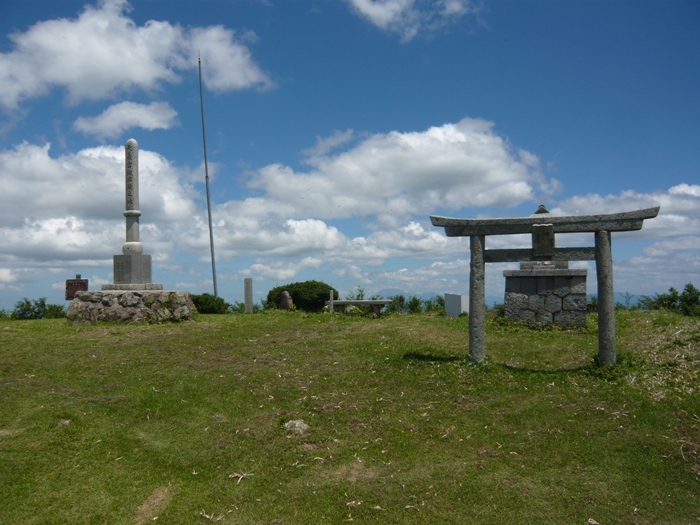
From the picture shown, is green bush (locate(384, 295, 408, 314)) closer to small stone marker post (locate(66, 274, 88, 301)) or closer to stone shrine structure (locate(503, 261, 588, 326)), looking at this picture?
stone shrine structure (locate(503, 261, 588, 326))

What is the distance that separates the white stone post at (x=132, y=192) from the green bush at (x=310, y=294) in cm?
607

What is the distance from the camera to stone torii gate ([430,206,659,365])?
26.7 feet

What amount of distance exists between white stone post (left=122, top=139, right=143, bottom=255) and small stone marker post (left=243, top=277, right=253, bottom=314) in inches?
168

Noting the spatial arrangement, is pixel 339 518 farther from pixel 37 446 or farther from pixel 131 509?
pixel 37 446

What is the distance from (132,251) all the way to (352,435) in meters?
12.5

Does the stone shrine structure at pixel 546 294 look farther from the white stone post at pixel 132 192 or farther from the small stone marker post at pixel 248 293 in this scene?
the white stone post at pixel 132 192

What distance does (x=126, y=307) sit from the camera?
553 inches

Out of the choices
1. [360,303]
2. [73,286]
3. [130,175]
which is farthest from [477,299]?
[73,286]

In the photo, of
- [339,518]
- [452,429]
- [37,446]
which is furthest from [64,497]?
[452,429]

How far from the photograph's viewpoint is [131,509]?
4.83 metres

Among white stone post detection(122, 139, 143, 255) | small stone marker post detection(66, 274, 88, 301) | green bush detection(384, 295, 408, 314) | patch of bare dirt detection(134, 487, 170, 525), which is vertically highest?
white stone post detection(122, 139, 143, 255)

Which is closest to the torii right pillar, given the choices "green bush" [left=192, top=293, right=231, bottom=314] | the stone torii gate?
the stone torii gate

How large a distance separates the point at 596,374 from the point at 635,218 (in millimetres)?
2814

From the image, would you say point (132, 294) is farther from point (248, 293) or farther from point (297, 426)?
→ point (297, 426)
